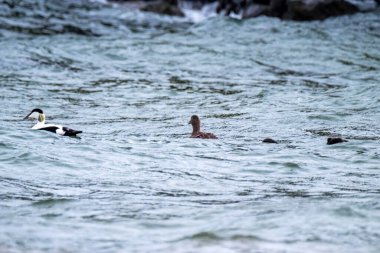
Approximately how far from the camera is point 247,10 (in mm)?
33250

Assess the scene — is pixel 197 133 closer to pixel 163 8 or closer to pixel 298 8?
pixel 298 8

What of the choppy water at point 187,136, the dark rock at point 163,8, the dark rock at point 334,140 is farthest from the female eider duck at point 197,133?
the dark rock at point 163,8

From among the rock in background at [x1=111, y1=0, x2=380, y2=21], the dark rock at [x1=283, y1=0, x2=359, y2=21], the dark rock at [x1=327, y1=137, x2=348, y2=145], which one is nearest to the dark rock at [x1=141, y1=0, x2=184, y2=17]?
the rock in background at [x1=111, y1=0, x2=380, y2=21]

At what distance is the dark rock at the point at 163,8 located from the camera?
36250 millimetres

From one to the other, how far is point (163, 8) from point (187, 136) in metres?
22.1

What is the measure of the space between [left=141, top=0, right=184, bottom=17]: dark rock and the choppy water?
338cm

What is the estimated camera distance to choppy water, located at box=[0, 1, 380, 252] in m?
8.04

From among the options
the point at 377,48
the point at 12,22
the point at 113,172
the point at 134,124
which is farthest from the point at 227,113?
the point at 12,22

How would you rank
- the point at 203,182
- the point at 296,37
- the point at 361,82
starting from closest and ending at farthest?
1. the point at 203,182
2. the point at 361,82
3. the point at 296,37

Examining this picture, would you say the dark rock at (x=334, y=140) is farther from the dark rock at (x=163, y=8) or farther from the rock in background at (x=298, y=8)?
the dark rock at (x=163, y=8)

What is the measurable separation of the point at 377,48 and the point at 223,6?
473 inches

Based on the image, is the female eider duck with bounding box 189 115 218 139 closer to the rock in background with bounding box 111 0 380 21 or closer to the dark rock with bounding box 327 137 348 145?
the dark rock with bounding box 327 137 348 145

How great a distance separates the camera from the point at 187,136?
1488cm

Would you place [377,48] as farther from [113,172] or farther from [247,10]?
[113,172]
